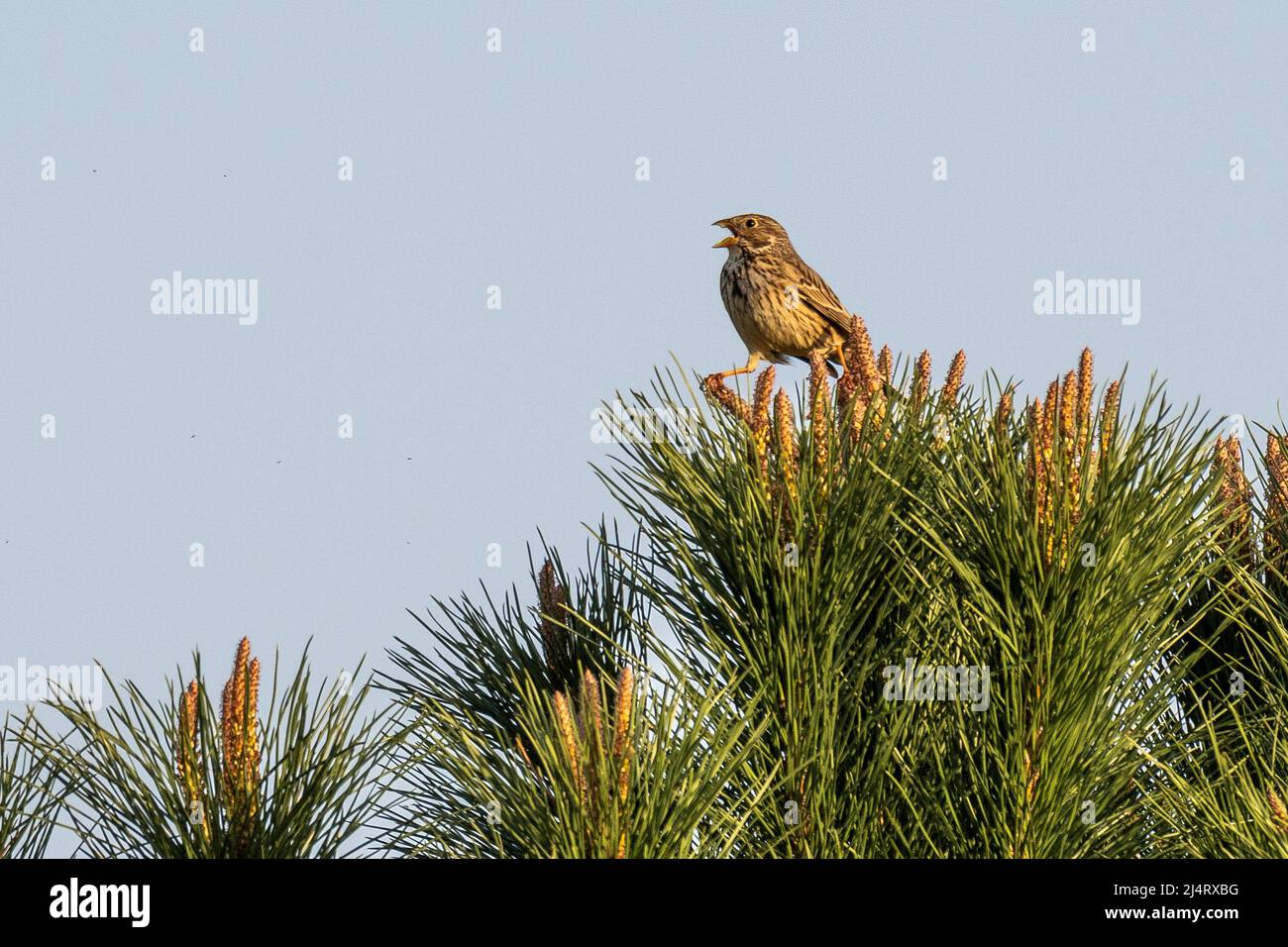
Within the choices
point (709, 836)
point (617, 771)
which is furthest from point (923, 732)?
point (617, 771)

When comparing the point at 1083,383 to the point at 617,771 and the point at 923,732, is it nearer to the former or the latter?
the point at 923,732

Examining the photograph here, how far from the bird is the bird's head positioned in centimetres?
1

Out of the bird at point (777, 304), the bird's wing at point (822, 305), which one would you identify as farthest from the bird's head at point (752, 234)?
the bird's wing at point (822, 305)

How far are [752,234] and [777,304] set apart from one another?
976 mm

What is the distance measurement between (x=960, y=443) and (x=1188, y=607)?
1.23 metres

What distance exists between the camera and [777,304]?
929 centimetres

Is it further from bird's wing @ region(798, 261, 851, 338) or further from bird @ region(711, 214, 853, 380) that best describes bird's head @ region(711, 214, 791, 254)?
bird's wing @ region(798, 261, 851, 338)

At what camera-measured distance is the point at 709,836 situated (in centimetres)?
383

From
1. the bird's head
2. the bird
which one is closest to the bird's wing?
the bird

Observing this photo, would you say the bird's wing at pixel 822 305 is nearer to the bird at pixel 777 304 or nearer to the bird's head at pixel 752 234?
the bird at pixel 777 304

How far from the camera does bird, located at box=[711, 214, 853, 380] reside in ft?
30.1

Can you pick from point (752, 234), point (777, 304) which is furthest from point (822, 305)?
point (752, 234)

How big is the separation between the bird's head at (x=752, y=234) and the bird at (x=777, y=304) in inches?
0.4

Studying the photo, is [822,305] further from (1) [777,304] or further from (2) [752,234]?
(2) [752,234]
